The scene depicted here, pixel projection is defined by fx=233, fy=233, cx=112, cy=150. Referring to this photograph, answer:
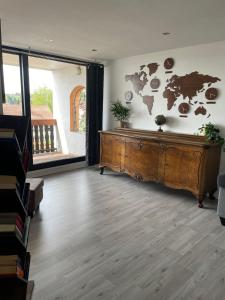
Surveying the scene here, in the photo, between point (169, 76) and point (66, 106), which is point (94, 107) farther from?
point (169, 76)

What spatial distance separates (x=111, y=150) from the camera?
4309mm

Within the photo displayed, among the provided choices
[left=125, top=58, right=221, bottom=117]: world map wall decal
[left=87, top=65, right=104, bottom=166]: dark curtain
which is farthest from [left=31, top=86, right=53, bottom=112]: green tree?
[left=125, top=58, right=221, bottom=117]: world map wall decal

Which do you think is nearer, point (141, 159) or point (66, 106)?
point (141, 159)

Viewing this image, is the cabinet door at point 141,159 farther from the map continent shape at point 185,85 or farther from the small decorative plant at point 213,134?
the map continent shape at point 185,85

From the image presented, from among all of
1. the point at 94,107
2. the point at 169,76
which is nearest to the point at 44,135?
the point at 94,107

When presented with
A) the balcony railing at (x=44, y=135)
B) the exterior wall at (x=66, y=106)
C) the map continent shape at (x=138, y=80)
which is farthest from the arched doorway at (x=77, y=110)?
the map continent shape at (x=138, y=80)

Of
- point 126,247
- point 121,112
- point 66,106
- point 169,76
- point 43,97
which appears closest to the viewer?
point 126,247

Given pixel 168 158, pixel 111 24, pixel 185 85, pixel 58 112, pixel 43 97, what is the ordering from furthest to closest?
pixel 58 112 → pixel 43 97 → pixel 185 85 → pixel 168 158 → pixel 111 24

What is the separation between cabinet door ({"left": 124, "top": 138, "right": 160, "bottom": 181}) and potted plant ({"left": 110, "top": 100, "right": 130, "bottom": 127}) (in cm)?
79

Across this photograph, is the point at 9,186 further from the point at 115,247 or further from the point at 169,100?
the point at 169,100

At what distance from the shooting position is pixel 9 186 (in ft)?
2.45

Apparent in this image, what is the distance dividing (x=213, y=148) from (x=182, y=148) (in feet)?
1.35

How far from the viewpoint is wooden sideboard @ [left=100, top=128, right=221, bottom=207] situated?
3150 mm

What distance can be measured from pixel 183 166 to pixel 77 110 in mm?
3566
